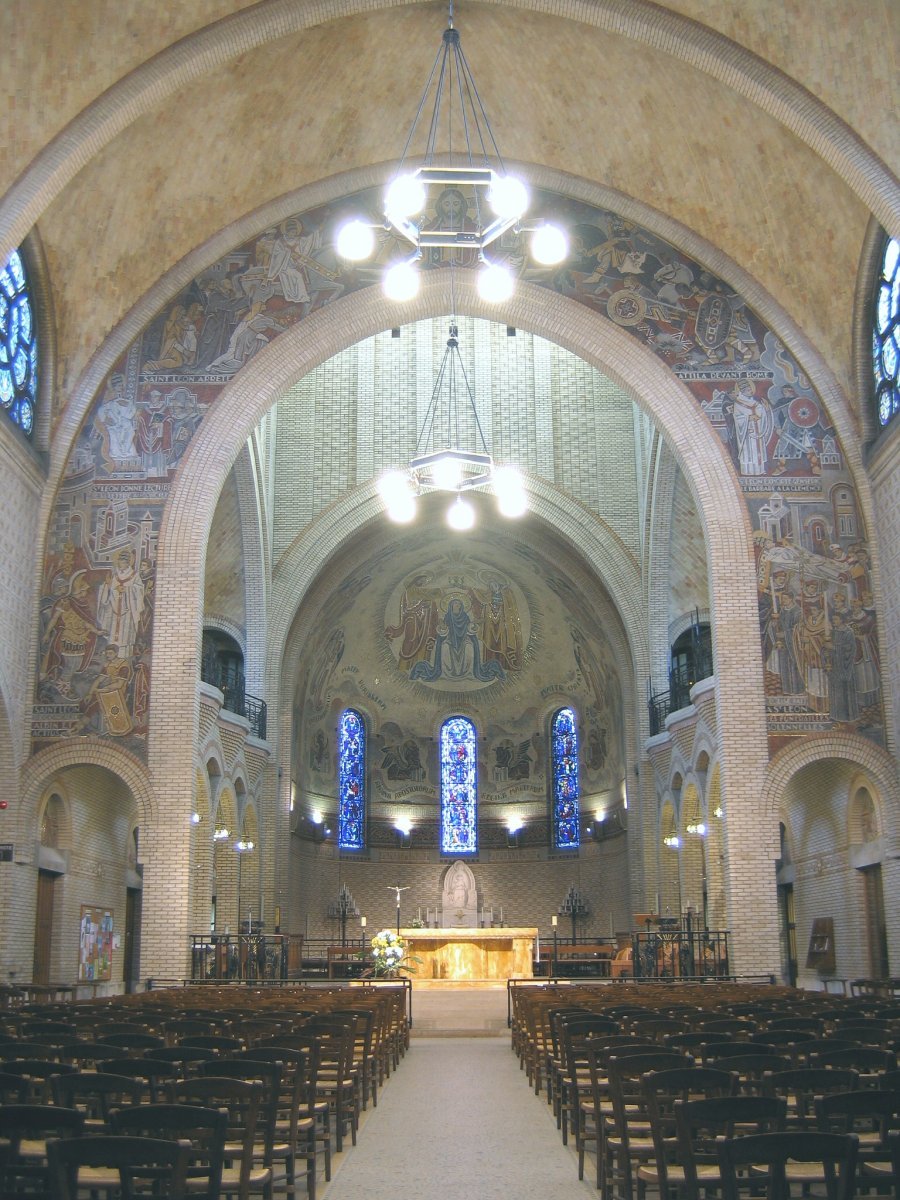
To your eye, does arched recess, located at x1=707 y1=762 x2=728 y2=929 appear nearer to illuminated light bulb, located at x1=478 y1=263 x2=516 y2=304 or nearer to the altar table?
the altar table

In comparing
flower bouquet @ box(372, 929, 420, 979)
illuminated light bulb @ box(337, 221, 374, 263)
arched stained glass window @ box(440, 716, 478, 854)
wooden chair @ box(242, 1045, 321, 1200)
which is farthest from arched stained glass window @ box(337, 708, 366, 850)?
wooden chair @ box(242, 1045, 321, 1200)

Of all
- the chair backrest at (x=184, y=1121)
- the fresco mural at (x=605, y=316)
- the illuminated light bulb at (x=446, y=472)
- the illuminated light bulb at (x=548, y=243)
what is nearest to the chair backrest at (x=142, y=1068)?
the chair backrest at (x=184, y=1121)

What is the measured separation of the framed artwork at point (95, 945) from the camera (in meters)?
22.8

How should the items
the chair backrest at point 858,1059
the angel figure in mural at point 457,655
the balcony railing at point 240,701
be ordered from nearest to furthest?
1. the chair backrest at point 858,1059
2. the balcony railing at point 240,701
3. the angel figure in mural at point 457,655

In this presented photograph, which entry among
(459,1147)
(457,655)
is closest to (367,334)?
(457,655)

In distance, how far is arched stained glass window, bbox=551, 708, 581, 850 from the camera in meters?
37.2

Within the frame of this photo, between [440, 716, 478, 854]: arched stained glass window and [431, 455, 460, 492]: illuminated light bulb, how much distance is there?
2054 cm

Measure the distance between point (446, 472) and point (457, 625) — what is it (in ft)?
62.9

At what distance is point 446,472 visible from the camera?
62.5ft

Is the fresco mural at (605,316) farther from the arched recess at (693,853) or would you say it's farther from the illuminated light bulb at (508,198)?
the arched recess at (693,853)

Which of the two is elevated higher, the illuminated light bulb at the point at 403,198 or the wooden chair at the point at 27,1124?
the illuminated light bulb at the point at 403,198

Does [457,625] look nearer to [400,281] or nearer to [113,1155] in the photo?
[400,281]

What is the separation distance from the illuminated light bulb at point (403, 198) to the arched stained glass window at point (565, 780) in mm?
24642

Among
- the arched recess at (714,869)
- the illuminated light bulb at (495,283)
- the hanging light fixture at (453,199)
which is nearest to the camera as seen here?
the hanging light fixture at (453,199)
